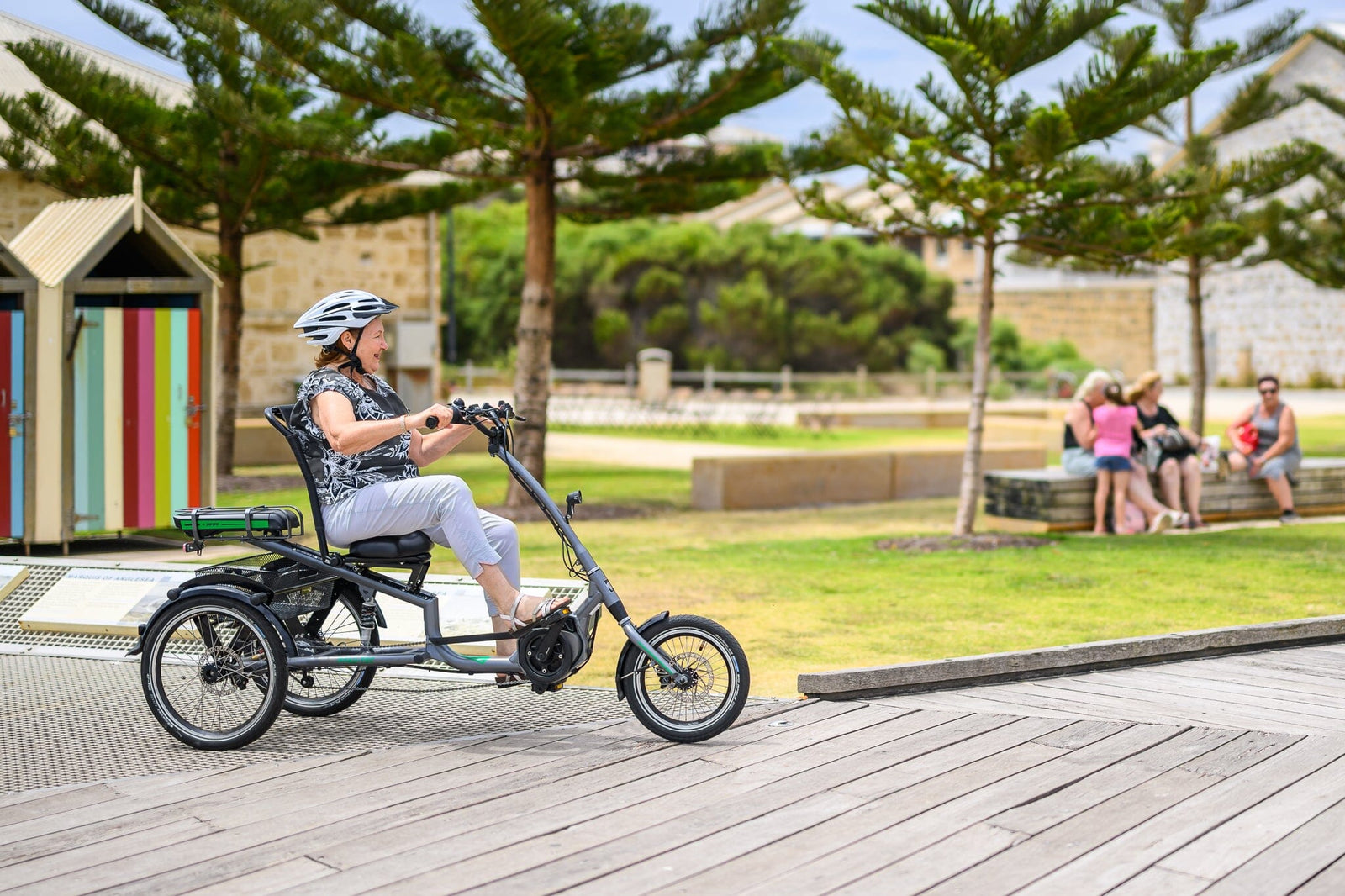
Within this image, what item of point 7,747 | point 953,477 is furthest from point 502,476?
point 7,747

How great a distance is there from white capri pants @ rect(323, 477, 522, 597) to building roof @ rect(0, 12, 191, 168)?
10.1 meters

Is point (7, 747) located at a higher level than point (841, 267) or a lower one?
lower

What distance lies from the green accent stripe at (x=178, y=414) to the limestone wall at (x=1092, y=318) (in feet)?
137

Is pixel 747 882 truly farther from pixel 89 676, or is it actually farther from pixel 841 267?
pixel 841 267

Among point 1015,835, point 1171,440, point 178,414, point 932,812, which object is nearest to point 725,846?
point 932,812

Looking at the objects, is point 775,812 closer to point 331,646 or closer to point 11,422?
point 331,646

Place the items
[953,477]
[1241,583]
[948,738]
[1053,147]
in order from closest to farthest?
[948,738]
[1241,583]
[1053,147]
[953,477]

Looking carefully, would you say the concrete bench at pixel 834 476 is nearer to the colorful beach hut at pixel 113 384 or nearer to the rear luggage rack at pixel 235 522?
the colorful beach hut at pixel 113 384

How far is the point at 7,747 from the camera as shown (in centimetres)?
444

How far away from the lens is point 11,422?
335 inches

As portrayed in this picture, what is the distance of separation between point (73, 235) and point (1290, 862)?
7.83 metres

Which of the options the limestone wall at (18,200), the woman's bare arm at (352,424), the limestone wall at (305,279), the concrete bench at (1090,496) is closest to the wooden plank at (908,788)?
the woman's bare arm at (352,424)

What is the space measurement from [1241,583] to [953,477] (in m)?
6.88

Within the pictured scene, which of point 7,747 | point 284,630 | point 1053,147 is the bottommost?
point 7,747
